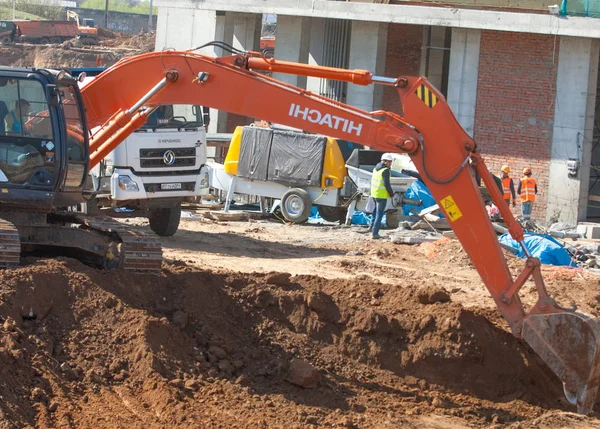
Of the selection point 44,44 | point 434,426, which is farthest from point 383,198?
point 44,44

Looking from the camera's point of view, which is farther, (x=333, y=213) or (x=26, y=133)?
(x=333, y=213)

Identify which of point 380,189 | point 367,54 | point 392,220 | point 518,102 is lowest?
point 392,220

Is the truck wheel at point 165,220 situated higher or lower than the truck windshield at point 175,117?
lower

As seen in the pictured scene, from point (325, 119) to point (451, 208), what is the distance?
156 centimetres

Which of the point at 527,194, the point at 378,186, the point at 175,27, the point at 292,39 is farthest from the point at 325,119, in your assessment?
the point at 175,27

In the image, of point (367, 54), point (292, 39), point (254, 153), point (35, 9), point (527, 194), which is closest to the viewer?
point (254, 153)

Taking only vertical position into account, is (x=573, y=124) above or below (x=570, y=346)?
above

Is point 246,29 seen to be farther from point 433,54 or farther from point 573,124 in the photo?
point 573,124

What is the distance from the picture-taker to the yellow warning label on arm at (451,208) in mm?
9578

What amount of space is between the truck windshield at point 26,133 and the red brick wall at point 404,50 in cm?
2160

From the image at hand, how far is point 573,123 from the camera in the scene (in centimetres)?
2406

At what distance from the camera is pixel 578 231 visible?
72.7 ft

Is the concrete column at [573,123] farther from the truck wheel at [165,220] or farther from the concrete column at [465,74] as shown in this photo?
the truck wheel at [165,220]

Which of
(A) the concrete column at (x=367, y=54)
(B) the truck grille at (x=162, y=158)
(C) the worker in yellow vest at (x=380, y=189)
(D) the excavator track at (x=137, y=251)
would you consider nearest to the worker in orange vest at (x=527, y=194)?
(C) the worker in yellow vest at (x=380, y=189)
